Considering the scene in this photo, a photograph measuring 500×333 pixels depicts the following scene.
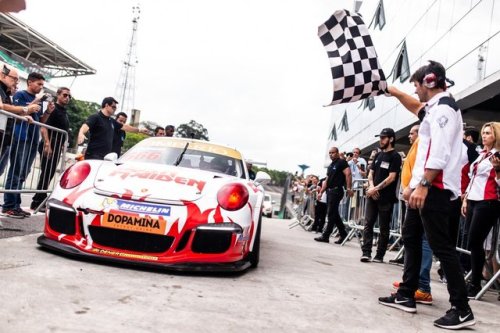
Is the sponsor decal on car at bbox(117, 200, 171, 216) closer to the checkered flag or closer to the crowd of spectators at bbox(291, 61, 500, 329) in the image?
the crowd of spectators at bbox(291, 61, 500, 329)

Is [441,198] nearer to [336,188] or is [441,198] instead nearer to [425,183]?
[425,183]

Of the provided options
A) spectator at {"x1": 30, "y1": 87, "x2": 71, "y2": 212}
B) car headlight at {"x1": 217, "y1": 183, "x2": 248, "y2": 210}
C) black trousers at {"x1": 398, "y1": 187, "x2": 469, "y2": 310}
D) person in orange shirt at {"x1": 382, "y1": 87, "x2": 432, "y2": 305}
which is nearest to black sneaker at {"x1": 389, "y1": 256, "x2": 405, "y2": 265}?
person in orange shirt at {"x1": 382, "y1": 87, "x2": 432, "y2": 305}

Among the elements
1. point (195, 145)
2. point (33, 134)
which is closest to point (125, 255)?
point (195, 145)

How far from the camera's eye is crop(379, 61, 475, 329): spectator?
293 centimetres

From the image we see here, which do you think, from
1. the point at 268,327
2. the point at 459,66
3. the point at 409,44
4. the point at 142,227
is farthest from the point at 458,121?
the point at 409,44

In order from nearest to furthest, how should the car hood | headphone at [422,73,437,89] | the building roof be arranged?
headphone at [422,73,437,89] < the car hood < the building roof

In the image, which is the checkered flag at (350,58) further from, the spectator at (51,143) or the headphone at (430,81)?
the spectator at (51,143)

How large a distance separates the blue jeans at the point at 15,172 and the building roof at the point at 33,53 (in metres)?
38.7

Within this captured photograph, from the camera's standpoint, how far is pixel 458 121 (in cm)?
301

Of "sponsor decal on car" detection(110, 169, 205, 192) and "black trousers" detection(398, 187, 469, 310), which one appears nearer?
"black trousers" detection(398, 187, 469, 310)

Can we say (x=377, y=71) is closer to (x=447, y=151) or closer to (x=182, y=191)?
(x=447, y=151)

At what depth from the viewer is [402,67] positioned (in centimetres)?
1939

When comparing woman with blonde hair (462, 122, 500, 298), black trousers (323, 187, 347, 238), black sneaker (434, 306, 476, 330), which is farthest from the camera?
black trousers (323, 187, 347, 238)

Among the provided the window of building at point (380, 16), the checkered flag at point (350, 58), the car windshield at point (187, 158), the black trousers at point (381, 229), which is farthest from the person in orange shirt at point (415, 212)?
the window of building at point (380, 16)
